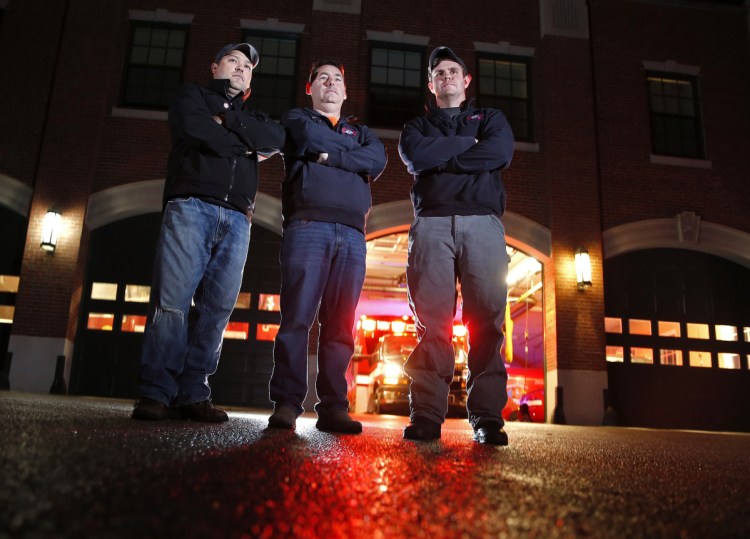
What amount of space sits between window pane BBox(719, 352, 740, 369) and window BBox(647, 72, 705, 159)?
383 cm

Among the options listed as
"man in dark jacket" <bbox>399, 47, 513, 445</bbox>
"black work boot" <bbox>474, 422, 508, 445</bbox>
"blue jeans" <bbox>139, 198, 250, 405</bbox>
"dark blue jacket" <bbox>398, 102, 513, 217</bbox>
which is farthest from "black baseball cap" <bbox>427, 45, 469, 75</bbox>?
"black work boot" <bbox>474, 422, 508, 445</bbox>

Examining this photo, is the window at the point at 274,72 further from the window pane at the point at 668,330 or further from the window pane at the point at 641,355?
the window pane at the point at 668,330

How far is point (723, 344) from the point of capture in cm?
1030

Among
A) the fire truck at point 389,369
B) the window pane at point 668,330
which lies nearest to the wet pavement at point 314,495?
the fire truck at point 389,369

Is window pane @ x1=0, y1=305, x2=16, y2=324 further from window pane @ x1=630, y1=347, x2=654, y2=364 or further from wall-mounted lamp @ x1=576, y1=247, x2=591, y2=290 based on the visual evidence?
window pane @ x1=630, y1=347, x2=654, y2=364

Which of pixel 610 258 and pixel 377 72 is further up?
pixel 377 72

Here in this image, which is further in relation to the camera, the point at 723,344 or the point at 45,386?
the point at 723,344

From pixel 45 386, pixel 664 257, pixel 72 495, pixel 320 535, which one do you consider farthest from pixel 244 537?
pixel 664 257

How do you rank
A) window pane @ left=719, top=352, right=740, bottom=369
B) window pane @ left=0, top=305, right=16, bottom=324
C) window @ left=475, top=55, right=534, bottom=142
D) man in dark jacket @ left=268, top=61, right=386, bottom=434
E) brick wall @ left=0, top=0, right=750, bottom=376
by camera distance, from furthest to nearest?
window @ left=475, top=55, right=534, bottom=142
window pane @ left=719, top=352, right=740, bottom=369
brick wall @ left=0, top=0, right=750, bottom=376
window pane @ left=0, top=305, right=16, bottom=324
man in dark jacket @ left=268, top=61, right=386, bottom=434

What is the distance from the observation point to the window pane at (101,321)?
9430mm

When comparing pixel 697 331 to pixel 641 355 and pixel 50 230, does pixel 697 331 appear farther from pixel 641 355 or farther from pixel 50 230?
pixel 50 230

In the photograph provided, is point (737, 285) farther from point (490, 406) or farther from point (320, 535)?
point (320, 535)

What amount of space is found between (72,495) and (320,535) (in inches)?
12.9

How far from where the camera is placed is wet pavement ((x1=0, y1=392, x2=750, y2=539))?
65 centimetres
